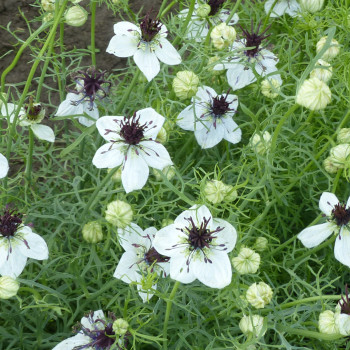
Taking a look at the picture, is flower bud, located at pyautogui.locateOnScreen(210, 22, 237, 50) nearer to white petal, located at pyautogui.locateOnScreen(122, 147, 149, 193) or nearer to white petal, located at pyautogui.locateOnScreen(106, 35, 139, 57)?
white petal, located at pyautogui.locateOnScreen(106, 35, 139, 57)

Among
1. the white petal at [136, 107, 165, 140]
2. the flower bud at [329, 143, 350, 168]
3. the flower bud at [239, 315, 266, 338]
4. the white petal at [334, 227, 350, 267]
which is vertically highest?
the flower bud at [329, 143, 350, 168]

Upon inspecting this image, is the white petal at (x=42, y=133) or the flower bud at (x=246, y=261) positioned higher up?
the flower bud at (x=246, y=261)

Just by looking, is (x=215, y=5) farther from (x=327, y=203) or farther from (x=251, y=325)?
(x=251, y=325)

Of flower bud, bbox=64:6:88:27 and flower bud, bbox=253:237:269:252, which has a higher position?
flower bud, bbox=64:6:88:27

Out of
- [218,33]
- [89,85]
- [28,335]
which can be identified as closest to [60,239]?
[28,335]

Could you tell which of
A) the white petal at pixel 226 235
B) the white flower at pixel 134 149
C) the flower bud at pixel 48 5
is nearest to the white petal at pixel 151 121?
the white flower at pixel 134 149

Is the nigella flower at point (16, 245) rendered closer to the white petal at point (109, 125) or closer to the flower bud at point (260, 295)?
the white petal at point (109, 125)

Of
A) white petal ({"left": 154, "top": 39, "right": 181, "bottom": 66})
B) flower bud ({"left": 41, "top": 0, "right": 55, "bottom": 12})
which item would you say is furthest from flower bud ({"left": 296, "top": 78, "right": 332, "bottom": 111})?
flower bud ({"left": 41, "top": 0, "right": 55, "bottom": 12})
